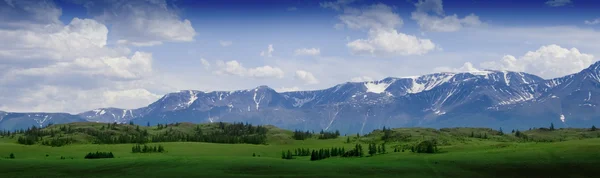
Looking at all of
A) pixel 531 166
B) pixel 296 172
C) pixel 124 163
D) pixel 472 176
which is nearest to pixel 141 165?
pixel 124 163

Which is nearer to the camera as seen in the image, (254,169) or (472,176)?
(472,176)

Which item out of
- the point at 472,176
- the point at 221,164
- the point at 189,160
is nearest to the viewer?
the point at 472,176

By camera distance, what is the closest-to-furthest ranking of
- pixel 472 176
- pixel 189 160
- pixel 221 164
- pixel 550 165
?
pixel 472 176 < pixel 550 165 < pixel 221 164 < pixel 189 160

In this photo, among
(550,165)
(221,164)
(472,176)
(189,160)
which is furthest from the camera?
(189,160)

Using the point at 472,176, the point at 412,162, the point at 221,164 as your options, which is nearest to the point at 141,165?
the point at 221,164

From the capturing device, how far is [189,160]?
136 metres

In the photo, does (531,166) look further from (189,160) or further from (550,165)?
Answer: (189,160)

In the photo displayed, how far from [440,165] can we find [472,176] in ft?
45.9

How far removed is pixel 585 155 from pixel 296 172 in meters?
58.5

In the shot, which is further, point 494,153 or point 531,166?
point 494,153

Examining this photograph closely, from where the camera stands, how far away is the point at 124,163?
131 metres

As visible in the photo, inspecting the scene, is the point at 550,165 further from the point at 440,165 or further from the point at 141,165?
the point at 141,165

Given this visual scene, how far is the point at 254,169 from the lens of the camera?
120688mm

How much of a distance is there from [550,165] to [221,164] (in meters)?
64.2
